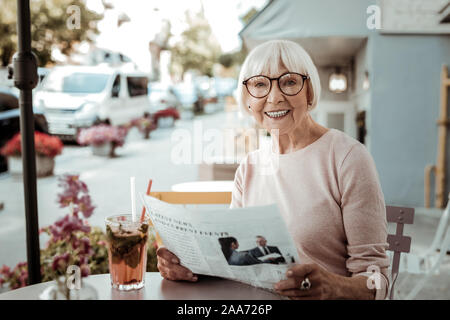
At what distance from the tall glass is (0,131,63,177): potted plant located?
5854 mm

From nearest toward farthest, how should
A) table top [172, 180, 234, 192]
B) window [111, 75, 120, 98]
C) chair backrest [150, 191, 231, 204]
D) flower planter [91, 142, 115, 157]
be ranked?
chair backrest [150, 191, 231, 204] → table top [172, 180, 234, 192] → flower planter [91, 142, 115, 157] → window [111, 75, 120, 98]

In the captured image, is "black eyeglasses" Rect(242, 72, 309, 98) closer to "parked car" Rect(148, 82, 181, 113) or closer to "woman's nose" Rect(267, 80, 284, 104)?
"woman's nose" Rect(267, 80, 284, 104)

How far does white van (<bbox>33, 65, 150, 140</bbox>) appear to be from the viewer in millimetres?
9781

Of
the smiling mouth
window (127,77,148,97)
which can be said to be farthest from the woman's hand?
window (127,77,148,97)

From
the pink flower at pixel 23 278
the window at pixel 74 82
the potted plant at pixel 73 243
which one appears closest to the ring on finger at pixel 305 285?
the potted plant at pixel 73 243

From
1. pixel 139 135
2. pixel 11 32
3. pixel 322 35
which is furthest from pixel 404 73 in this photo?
pixel 11 32

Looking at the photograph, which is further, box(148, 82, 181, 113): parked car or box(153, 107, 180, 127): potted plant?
box(148, 82, 181, 113): parked car

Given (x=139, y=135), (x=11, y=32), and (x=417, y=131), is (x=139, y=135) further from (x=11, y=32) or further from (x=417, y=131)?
(x=417, y=131)

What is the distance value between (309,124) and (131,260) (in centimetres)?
53

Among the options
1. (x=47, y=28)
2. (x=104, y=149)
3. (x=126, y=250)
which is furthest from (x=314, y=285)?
(x=47, y=28)

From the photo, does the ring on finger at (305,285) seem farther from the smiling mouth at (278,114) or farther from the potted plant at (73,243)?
the potted plant at (73,243)

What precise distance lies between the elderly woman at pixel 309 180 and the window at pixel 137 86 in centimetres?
1158

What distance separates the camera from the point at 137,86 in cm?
1327

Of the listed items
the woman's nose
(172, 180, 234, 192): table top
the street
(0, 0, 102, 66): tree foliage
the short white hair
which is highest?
(0, 0, 102, 66): tree foliage
